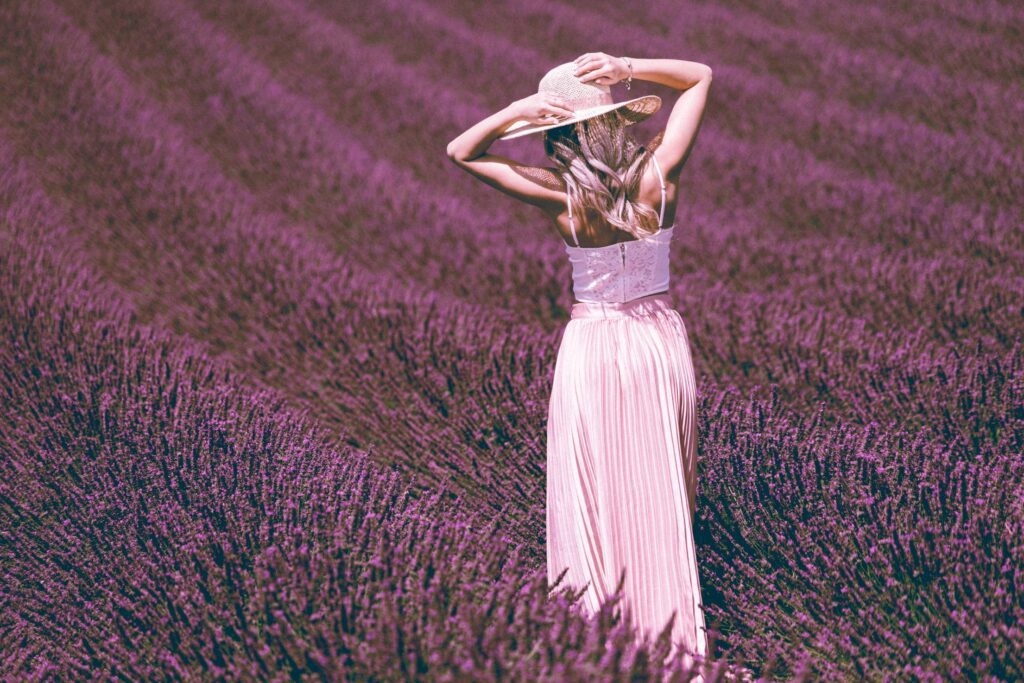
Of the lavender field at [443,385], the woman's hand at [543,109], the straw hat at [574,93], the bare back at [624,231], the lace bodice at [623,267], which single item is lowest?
the lavender field at [443,385]

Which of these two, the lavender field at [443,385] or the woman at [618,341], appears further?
the woman at [618,341]

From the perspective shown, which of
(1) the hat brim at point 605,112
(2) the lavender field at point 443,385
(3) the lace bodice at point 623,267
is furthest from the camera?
(3) the lace bodice at point 623,267

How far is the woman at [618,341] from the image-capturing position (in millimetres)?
1802

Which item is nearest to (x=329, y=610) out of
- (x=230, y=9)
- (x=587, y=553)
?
(x=587, y=553)

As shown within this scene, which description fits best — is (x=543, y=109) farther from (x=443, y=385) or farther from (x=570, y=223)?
(x=443, y=385)

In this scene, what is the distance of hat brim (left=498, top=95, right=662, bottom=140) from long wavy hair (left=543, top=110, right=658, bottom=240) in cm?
2

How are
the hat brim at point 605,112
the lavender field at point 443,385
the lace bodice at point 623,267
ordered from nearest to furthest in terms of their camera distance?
the lavender field at point 443,385
the hat brim at point 605,112
the lace bodice at point 623,267

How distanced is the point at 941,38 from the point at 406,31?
187 inches

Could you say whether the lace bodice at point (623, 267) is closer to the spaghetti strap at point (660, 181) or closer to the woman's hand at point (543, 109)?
the spaghetti strap at point (660, 181)

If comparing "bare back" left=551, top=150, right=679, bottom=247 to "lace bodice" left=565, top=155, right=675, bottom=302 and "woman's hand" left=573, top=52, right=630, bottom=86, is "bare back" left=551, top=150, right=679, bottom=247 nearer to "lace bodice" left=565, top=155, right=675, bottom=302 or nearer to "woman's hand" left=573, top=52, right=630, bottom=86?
"lace bodice" left=565, top=155, right=675, bottom=302

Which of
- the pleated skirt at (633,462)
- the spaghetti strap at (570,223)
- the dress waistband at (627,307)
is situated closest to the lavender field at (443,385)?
the pleated skirt at (633,462)

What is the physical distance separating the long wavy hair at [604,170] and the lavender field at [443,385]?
660 millimetres

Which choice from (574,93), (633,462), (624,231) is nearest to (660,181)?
(624,231)

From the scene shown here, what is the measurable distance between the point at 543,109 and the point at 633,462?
2.46ft
